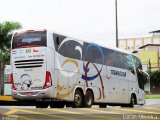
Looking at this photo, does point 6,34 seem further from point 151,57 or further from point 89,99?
point 151,57

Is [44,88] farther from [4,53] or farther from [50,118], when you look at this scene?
[4,53]

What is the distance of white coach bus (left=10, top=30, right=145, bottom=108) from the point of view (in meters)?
18.9

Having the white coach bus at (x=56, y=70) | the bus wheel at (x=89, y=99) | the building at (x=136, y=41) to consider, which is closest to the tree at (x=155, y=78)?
the white coach bus at (x=56, y=70)

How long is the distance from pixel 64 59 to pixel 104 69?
3850mm

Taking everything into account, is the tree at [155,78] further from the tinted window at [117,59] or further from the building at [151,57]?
the tinted window at [117,59]

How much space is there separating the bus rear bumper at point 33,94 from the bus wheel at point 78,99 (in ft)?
4.86

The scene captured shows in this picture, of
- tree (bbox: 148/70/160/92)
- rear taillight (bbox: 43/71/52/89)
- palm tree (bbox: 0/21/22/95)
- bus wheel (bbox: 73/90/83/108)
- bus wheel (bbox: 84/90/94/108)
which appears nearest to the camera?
Answer: rear taillight (bbox: 43/71/52/89)

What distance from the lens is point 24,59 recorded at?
19.4m

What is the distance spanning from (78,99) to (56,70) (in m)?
2.00

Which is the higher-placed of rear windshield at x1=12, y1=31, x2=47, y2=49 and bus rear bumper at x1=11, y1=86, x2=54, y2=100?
rear windshield at x1=12, y1=31, x2=47, y2=49

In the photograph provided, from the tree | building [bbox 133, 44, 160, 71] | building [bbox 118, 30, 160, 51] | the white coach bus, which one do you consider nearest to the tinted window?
the white coach bus

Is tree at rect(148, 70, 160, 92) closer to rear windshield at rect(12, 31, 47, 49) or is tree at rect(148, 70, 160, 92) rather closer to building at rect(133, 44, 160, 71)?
building at rect(133, 44, 160, 71)

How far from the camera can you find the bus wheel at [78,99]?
2003cm

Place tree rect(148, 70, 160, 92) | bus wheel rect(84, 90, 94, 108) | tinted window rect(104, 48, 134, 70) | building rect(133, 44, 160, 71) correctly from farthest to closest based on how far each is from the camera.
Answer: building rect(133, 44, 160, 71) → tree rect(148, 70, 160, 92) → tinted window rect(104, 48, 134, 70) → bus wheel rect(84, 90, 94, 108)
